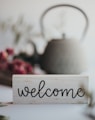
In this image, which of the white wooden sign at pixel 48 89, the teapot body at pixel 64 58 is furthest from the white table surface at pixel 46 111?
the teapot body at pixel 64 58

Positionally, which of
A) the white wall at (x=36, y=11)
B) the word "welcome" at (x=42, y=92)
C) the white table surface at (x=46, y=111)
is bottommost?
the white table surface at (x=46, y=111)

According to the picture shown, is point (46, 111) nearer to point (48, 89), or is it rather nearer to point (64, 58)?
point (48, 89)

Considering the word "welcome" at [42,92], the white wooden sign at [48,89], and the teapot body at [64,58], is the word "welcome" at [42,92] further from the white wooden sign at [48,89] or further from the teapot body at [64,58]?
the teapot body at [64,58]

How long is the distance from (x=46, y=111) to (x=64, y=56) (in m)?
0.24

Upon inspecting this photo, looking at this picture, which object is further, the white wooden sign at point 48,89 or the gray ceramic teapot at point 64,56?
the gray ceramic teapot at point 64,56

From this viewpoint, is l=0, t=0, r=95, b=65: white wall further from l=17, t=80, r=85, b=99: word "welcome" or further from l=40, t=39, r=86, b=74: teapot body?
l=17, t=80, r=85, b=99: word "welcome"

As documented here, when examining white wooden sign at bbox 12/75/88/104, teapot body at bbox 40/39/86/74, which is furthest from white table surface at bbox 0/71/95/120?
teapot body at bbox 40/39/86/74

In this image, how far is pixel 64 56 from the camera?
0.75m

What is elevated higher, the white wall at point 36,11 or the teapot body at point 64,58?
the white wall at point 36,11

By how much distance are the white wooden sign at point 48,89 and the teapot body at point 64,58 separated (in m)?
0.17

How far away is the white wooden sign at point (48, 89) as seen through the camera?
56 centimetres

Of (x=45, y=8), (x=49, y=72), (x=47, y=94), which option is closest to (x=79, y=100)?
(x=47, y=94)

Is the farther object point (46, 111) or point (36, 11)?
point (36, 11)

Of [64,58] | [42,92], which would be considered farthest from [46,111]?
[64,58]
